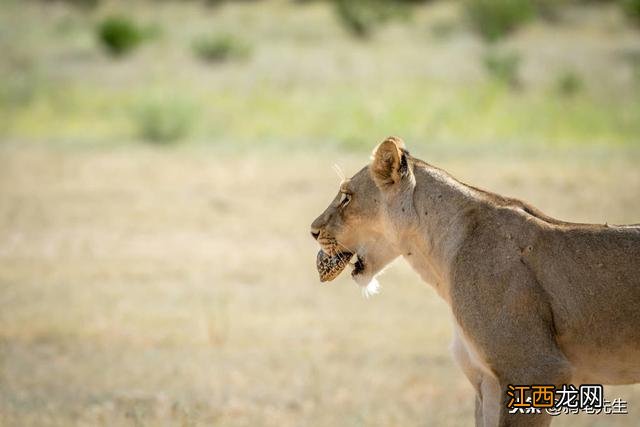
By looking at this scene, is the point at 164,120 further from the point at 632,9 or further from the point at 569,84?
the point at 632,9

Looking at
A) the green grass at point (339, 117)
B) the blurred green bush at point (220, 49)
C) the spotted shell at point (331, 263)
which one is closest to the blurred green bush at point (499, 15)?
the blurred green bush at point (220, 49)

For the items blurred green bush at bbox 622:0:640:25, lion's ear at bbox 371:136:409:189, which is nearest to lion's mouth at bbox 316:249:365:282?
lion's ear at bbox 371:136:409:189

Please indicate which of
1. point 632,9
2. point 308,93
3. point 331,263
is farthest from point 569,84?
point 331,263

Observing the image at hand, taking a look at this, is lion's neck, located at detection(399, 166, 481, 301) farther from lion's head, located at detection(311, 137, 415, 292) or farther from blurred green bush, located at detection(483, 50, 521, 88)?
blurred green bush, located at detection(483, 50, 521, 88)

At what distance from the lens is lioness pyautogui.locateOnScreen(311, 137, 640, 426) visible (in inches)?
221

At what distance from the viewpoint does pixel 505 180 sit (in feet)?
79.7

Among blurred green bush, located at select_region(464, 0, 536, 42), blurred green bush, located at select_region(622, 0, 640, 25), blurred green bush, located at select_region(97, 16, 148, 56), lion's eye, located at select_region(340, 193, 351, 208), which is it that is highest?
blurred green bush, located at select_region(464, 0, 536, 42)

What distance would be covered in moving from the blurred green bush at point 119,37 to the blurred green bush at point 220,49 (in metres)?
2.16

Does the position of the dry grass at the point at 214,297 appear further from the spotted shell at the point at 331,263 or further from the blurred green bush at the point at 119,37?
the blurred green bush at the point at 119,37

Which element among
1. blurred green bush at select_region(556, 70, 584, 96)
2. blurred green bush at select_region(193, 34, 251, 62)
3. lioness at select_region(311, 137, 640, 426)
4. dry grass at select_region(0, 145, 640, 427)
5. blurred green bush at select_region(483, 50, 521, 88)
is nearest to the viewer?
lioness at select_region(311, 137, 640, 426)

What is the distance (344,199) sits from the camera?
20.8ft

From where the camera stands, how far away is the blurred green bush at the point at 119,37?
43406mm

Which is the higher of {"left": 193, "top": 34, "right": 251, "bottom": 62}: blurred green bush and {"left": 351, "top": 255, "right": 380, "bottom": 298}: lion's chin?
{"left": 193, "top": 34, "right": 251, "bottom": 62}: blurred green bush

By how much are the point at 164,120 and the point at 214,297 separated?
521 inches
